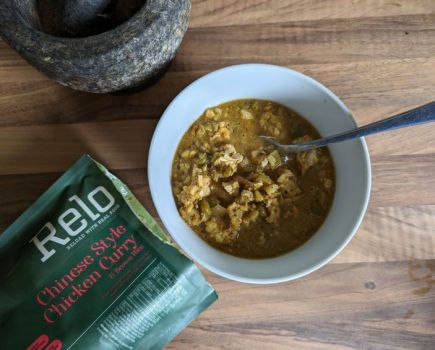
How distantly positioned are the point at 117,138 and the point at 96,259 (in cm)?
34

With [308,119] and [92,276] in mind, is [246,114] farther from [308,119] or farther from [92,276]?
[92,276]

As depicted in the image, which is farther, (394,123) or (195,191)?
(195,191)

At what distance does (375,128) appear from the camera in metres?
Result: 0.87

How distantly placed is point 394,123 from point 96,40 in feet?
1.87

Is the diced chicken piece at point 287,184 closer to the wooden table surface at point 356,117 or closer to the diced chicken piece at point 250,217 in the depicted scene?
the diced chicken piece at point 250,217

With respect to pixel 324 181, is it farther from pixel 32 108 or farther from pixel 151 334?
pixel 32 108

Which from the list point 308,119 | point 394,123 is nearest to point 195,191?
point 308,119

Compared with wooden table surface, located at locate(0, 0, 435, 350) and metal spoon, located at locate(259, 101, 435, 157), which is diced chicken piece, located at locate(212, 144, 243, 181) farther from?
wooden table surface, located at locate(0, 0, 435, 350)

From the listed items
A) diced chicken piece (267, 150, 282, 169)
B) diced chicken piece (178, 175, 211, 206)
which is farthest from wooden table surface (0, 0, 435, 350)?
diced chicken piece (267, 150, 282, 169)

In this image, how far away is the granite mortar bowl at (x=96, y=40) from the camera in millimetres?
824

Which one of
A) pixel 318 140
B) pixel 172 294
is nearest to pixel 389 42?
pixel 318 140

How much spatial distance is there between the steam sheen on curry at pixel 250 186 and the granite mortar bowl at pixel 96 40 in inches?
7.6

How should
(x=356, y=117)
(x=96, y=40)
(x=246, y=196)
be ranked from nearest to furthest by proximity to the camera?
(x=96, y=40), (x=246, y=196), (x=356, y=117)

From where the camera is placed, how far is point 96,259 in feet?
2.83
